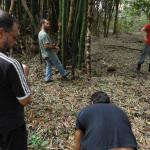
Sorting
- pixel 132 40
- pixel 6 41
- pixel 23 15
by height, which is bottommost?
pixel 132 40

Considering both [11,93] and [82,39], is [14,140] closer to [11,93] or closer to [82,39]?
[11,93]

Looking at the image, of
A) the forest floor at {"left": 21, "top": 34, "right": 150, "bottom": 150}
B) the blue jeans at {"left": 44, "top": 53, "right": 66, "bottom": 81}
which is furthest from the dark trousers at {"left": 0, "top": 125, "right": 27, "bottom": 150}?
the blue jeans at {"left": 44, "top": 53, "right": 66, "bottom": 81}

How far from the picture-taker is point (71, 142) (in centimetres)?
520

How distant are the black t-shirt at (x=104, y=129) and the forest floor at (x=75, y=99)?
1876 millimetres

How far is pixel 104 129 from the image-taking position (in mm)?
3107

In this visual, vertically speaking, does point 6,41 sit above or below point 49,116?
above

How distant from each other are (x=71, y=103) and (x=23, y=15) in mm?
5269

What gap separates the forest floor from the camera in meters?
5.38

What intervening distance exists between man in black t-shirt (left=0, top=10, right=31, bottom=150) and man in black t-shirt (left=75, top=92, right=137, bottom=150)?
20.5 inches

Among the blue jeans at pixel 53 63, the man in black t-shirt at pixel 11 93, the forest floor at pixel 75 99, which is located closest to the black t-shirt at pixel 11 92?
the man in black t-shirt at pixel 11 93

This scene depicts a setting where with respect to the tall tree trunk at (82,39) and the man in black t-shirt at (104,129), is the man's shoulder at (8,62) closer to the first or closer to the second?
the man in black t-shirt at (104,129)

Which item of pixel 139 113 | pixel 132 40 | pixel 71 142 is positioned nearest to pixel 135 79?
pixel 139 113

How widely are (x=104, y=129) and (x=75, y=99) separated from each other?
3.92m

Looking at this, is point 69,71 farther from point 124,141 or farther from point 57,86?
point 124,141
